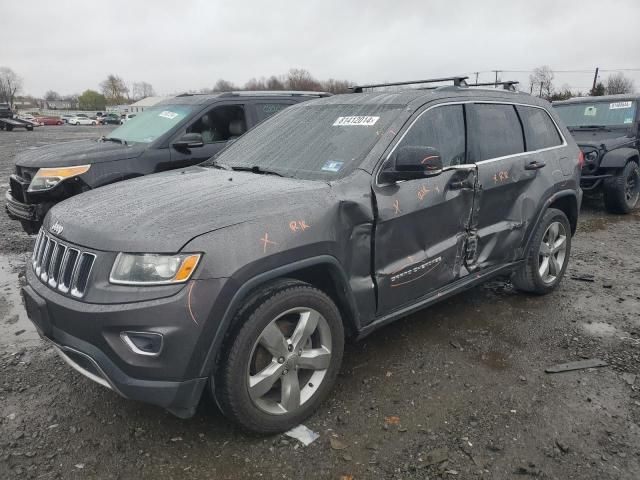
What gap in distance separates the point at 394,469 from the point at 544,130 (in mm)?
3273

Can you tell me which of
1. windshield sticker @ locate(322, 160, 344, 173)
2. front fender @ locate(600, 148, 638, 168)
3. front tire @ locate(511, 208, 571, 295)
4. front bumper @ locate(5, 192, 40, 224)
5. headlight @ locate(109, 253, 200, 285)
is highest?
windshield sticker @ locate(322, 160, 344, 173)

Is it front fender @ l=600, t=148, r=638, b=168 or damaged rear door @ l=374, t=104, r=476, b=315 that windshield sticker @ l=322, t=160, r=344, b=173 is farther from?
front fender @ l=600, t=148, r=638, b=168

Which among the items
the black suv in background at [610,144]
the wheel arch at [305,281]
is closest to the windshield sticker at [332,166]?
the wheel arch at [305,281]

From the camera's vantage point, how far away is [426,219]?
3.16m

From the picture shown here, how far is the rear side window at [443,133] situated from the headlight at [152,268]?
5.29 feet

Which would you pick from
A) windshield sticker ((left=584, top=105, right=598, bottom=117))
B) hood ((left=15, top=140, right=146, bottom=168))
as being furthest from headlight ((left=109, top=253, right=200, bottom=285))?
windshield sticker ((left=584, top=105, right=598, bottom=117))

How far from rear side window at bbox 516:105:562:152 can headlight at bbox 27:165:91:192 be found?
4401 millimetres

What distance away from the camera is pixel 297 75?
103750 mm

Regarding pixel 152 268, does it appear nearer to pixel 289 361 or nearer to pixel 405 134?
pixel 289 361

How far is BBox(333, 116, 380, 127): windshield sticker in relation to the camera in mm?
3229

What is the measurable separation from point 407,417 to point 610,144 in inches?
284

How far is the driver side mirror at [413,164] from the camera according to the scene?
9.24ft

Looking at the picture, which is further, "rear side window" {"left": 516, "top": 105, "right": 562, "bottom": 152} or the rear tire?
the rear tire

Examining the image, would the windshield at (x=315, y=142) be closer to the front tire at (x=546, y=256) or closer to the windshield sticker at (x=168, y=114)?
the front tire at (x=546, y=256)
